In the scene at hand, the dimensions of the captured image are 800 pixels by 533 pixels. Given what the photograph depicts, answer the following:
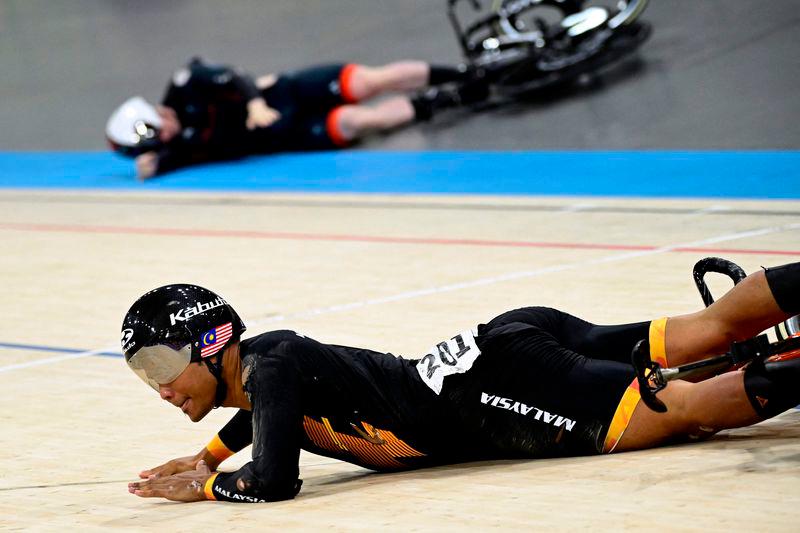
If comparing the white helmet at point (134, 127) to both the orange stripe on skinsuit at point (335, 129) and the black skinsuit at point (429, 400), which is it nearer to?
the orange stripe on skinsuit at point (335, 129)

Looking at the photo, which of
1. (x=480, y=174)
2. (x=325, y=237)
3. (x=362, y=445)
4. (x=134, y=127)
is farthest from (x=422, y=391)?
(x=134, y=127)

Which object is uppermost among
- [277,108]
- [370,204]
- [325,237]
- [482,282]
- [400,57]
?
[400,57]

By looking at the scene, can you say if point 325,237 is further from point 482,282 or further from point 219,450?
point 219,450

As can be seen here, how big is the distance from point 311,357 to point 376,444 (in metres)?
0.29

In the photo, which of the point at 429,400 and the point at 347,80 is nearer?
the point at 429,400

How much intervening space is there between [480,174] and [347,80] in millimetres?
2085

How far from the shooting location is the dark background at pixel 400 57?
963 cm

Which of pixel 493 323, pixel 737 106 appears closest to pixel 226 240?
pixel 737 106

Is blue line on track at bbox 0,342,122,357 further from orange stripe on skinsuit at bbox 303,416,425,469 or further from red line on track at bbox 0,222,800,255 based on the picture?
red line on track at bbox 0,222,800,255

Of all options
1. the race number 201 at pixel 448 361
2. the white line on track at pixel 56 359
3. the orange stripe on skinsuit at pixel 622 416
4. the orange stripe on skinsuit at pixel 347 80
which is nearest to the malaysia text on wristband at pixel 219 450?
the race number 201 at pixel 448 361

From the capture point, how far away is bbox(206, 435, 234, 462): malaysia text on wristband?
3.34 metres

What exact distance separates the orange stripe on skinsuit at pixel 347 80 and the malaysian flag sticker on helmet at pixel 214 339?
8.25 meters

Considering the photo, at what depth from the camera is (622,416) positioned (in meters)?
3.13

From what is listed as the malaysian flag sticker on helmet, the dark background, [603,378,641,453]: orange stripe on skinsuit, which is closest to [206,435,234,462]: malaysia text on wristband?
the malaysian flag sticker on helmet
